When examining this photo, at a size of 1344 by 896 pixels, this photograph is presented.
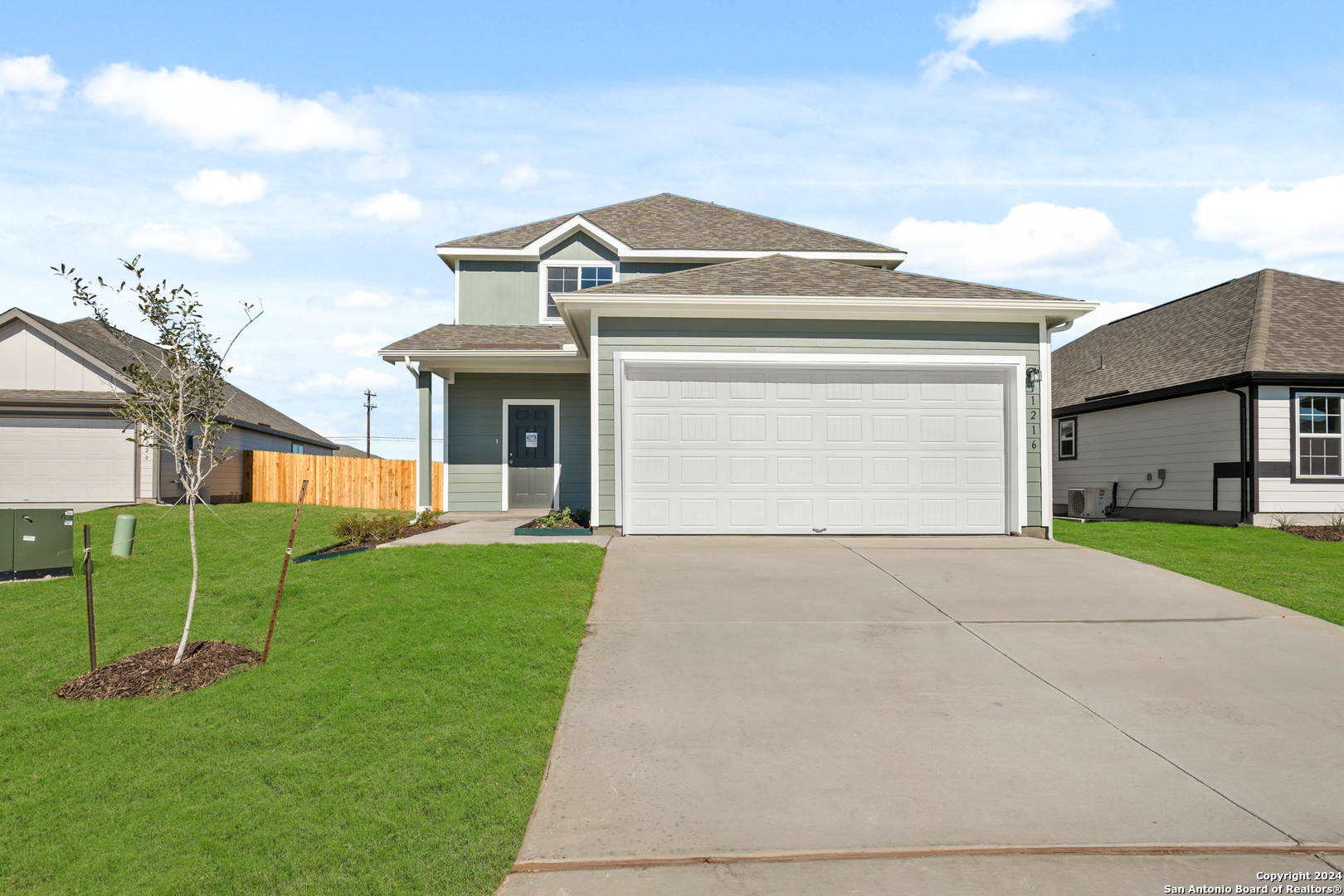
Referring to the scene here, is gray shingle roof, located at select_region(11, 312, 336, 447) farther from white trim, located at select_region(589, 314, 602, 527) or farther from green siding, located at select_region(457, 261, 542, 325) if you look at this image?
white trim, located at select_region(589, 314, 602, 527)

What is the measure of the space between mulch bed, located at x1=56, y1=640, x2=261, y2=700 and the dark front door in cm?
995

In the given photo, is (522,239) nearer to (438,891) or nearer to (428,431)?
(428,431)

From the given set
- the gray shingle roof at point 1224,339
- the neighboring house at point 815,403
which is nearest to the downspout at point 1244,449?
the gray shingle roof at point 1224,339

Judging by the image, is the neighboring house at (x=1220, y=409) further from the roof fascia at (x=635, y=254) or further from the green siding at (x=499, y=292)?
the green siding at (x=499, y=292)

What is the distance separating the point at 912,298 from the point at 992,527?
3.49 meters

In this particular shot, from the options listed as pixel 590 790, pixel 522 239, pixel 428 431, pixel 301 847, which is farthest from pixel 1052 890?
pixel 522 239

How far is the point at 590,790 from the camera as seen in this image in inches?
164

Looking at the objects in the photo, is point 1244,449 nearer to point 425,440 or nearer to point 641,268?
point 641,268

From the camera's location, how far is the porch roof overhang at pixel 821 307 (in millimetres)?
11359

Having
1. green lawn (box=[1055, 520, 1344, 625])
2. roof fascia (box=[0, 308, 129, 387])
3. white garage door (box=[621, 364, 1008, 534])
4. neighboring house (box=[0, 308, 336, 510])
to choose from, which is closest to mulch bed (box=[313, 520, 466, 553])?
white garage door (box=[621, 364, 1008, 534])

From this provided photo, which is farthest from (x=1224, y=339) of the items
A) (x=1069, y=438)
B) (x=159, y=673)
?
(x=159, y=673)

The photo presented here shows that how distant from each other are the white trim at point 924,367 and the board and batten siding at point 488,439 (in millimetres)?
5525

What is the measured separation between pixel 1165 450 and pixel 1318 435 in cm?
286

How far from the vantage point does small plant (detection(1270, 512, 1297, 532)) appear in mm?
15023
